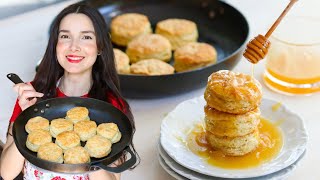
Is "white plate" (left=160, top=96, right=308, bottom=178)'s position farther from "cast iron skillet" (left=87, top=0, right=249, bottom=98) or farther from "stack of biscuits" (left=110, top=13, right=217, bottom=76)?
"stack of biscuits" (left=110, top=13, right=217, bottom=76)

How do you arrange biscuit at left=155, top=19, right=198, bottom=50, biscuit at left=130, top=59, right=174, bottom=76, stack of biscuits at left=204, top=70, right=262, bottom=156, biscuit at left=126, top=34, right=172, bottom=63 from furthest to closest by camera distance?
biscuit at left=155, top=19, right=198, bottom=50
biscuit at left=126, top=34, right=172, bottom=63
biscuit at left=130, top=59, right=174, bottom=76
stack of biscuits at left=204, top=70, right=262, bottom=156

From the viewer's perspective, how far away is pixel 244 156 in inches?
46.9

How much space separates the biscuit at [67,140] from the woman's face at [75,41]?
5.9 inches

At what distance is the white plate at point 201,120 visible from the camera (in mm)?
1123

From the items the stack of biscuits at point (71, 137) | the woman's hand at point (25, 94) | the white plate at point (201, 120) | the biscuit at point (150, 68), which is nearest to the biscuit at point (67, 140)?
the stack of biscuits at point (71, 137)

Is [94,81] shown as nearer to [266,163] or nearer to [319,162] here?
[266,163]

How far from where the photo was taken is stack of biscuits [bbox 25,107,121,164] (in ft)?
3.05

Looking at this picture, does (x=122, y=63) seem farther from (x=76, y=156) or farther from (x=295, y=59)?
(x=76, y=156)

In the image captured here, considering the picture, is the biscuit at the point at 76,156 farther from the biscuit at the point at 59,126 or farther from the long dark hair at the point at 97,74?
the long dark hair at the point at 97,74

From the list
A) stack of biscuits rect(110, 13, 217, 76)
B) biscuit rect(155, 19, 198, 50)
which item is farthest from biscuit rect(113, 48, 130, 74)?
biscuit rect(155, 19, 198, 50)

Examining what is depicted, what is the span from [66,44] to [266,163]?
50 centimetres

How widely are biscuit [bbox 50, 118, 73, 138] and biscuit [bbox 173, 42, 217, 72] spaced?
0.69m

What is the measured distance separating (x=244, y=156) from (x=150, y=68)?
49 cm

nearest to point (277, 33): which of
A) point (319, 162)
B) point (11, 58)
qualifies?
point (319, 162)
